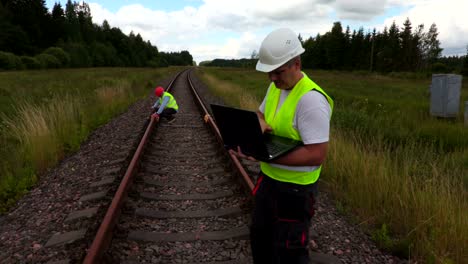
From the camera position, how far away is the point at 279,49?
5.84ft

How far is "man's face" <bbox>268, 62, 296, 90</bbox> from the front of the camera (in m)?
1.82

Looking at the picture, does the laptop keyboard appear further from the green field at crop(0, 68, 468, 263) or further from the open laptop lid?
the green field at crop(0, 68, 468, 263)

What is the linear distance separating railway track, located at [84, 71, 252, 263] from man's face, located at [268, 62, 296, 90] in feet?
5.38

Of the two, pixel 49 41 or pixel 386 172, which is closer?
pixel 386 172

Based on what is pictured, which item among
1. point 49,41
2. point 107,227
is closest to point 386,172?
point 107,227

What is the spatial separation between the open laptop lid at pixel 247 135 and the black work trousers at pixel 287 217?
0.28 metres

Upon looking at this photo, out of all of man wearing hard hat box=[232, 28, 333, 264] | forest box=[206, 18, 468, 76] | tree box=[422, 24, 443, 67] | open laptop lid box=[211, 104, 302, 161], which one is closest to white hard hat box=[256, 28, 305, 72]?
man wearing hard hat box=[232, 28, 333, 264]

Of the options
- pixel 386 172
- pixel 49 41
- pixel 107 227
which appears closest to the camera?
pixel 107 227

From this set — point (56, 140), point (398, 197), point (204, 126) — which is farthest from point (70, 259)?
point (204, 126)

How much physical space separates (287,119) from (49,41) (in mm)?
82022

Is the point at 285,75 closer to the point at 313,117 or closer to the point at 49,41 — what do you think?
the point at 313,117

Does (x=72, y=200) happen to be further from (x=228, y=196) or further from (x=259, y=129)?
(x=259, y=129)

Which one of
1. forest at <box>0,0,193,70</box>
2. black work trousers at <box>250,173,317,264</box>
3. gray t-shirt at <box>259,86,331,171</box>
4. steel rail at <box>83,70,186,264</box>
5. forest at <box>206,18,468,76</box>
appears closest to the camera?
gray t-shirt at <box>259,86,331,171</box>

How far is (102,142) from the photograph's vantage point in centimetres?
697
